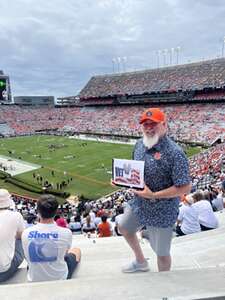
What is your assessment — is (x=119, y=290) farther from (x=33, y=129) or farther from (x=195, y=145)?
(x=33, y=129)

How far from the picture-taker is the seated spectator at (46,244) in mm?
3842

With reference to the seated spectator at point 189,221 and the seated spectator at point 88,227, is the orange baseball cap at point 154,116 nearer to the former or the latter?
the seated spectator at point 189,221

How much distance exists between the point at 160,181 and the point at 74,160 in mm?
41891

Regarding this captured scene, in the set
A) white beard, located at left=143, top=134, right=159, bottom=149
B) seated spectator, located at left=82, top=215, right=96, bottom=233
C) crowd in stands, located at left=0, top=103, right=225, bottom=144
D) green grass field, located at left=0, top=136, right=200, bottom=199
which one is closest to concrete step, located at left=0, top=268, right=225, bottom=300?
white beard, located at left=143, top=134, right=159, bottom=149

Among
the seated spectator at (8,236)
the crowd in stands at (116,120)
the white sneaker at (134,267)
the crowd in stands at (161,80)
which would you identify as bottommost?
the crowd in stands at (116,120)

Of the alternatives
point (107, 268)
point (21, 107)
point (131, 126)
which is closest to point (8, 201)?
point (107, 268)

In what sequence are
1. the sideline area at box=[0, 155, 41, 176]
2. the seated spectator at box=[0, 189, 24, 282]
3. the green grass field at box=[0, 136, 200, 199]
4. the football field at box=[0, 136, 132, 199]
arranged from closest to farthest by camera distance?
the seated spectator at box=[0, 189, 24, 282] < the green grass field at box=[0, 136, 200, 199] < the football field at box=[0, 136, 132, 199] < the sideline area at box=[0, 155, 41, 176]

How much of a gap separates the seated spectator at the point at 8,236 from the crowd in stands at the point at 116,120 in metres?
48.8

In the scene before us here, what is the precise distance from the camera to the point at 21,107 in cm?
10231

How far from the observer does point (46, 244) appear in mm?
3863

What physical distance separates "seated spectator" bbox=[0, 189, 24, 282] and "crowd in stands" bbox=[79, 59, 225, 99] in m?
68.7

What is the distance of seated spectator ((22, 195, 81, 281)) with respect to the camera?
151 inches

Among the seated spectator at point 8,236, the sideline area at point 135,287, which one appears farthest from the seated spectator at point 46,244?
the sideline area at point 135,287

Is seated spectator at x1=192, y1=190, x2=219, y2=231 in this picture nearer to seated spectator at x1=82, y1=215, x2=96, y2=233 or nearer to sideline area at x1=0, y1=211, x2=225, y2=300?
seated spectator at x1=82, y1=215, x2=96, y2=233
